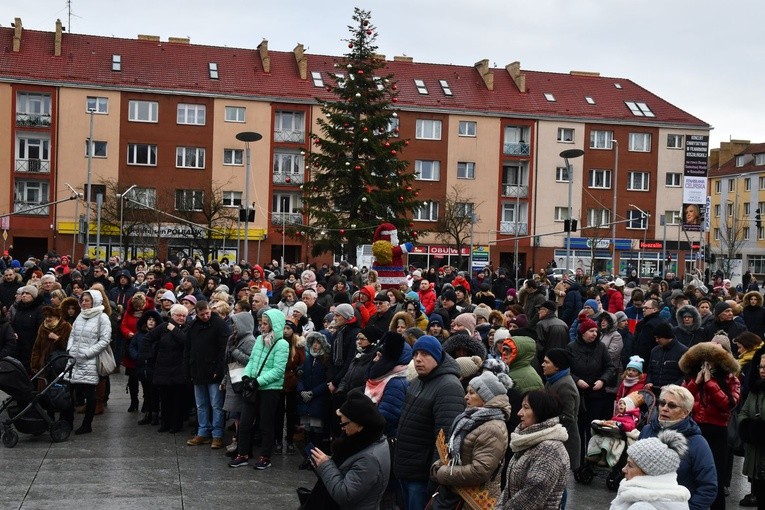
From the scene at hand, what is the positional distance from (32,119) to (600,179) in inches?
1455

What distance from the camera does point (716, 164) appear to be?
102938 mm

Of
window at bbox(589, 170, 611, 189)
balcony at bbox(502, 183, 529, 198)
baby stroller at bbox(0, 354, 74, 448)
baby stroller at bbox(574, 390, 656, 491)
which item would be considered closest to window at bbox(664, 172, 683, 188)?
window at bbox(589, 170, 611, 189)

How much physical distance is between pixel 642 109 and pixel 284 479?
61.6m

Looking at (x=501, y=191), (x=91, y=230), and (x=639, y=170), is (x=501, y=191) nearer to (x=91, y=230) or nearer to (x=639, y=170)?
(x=639, y=170)

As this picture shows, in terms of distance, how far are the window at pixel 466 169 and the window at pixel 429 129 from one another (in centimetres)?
242

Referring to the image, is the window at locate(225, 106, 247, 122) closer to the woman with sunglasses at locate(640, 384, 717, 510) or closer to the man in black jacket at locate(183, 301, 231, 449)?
the man in black jacket at locate(183, 301, 231, 449)

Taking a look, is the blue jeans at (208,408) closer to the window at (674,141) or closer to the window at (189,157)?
the window at (189,157)

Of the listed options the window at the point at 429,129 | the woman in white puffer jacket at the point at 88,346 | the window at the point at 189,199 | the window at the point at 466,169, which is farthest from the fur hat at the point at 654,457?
the window at the point at 466,169

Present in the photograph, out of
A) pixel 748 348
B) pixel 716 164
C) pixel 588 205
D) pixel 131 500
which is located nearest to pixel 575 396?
pixel 748 348

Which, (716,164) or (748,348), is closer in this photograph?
(748,348)

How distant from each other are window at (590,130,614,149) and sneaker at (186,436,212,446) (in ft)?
188

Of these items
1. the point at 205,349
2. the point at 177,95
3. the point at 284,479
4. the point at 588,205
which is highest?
the point at 177,95

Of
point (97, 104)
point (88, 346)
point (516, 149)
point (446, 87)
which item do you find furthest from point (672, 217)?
point (88, 346)

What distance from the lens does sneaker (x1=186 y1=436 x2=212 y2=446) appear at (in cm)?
1233
